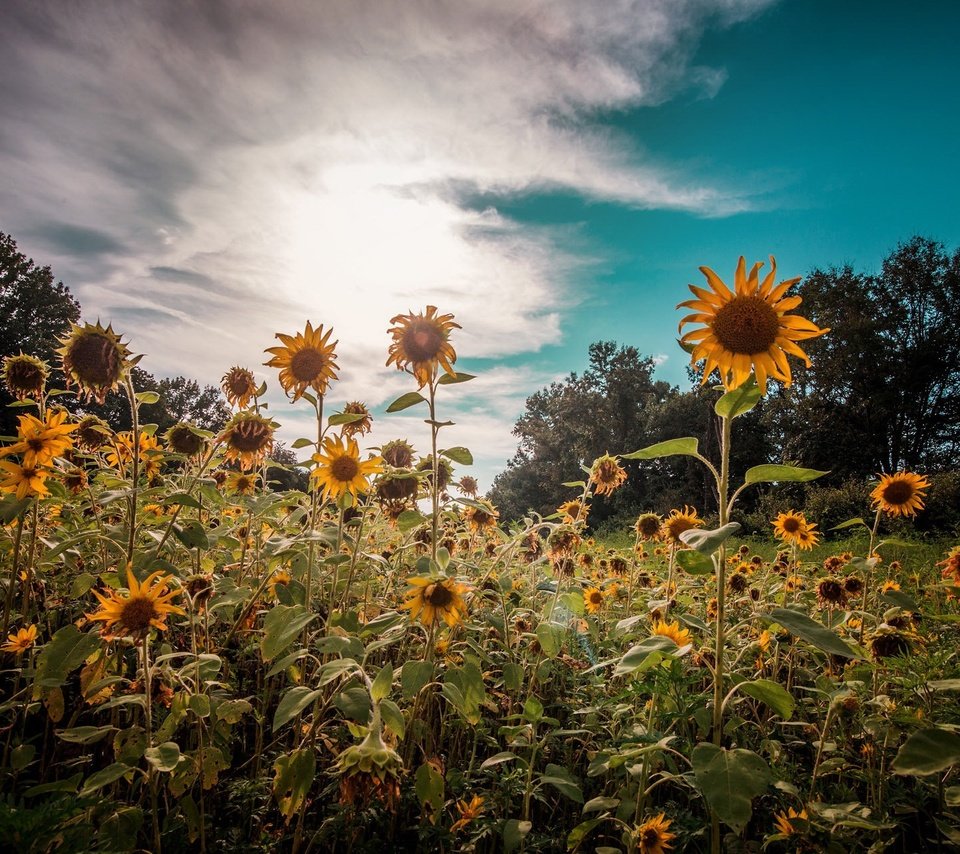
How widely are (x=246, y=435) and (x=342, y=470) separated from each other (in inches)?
22.5

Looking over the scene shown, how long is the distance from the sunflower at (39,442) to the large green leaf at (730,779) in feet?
7.71

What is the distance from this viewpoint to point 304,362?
2262 mm

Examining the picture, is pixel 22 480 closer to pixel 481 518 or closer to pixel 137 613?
pixel 137 613

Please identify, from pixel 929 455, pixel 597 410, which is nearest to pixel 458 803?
pixel 929 455

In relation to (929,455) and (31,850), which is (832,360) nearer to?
(929,455)

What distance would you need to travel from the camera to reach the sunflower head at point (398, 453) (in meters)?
2.56

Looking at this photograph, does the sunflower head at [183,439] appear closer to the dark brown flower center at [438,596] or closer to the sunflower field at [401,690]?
the sunflower field at [401,690]

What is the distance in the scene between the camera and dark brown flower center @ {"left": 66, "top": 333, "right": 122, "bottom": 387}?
1981mm

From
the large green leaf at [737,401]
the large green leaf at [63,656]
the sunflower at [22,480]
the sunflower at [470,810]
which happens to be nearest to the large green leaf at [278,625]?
the large green leaf at [63,656]

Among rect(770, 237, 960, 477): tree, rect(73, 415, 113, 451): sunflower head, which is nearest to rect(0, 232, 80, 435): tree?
rect(73, 415, 113, 451): sunflower head

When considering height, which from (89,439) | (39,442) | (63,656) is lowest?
(63,656)

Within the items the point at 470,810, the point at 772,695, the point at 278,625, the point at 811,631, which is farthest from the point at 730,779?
the point at 278,625

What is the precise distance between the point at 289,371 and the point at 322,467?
0.51 m

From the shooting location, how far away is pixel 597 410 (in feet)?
111
